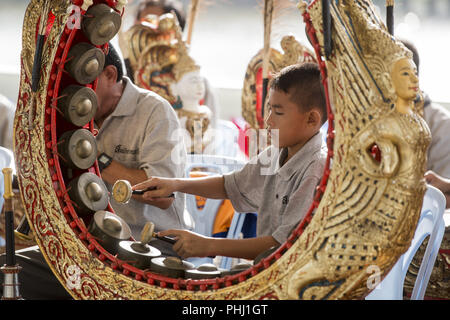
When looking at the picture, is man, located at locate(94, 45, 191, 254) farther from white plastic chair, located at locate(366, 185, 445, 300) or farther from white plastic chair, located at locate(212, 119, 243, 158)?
white plastic chair, located at locate(212, 119, 243, 158)

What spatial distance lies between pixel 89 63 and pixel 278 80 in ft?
0.92

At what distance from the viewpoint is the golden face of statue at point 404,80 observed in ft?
2.23

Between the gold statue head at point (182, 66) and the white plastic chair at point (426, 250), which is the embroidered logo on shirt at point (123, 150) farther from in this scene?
the gold statue head at point (182, 66)

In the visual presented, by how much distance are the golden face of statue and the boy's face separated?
0.80ft

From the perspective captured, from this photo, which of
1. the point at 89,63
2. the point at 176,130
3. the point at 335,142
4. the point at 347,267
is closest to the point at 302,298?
the point at 347,267

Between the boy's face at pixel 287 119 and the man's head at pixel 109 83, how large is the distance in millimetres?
428

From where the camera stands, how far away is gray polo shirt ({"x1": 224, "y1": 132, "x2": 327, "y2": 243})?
2.89ft

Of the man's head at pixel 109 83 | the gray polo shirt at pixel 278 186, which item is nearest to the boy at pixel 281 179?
the gray polo shirt at pixel 278 186

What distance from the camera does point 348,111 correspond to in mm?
706

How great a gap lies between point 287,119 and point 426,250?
0.37 meters

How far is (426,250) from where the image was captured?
1.09 meters

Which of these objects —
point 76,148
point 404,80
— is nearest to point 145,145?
point 76,148

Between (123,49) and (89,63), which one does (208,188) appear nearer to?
(89,63)

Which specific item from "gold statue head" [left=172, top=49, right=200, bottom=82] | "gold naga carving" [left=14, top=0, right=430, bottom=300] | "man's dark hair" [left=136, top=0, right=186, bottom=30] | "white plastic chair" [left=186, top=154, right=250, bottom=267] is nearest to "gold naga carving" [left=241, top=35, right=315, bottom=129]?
"gold statue head" [left=172, top=49, right=200, bottom=82]
